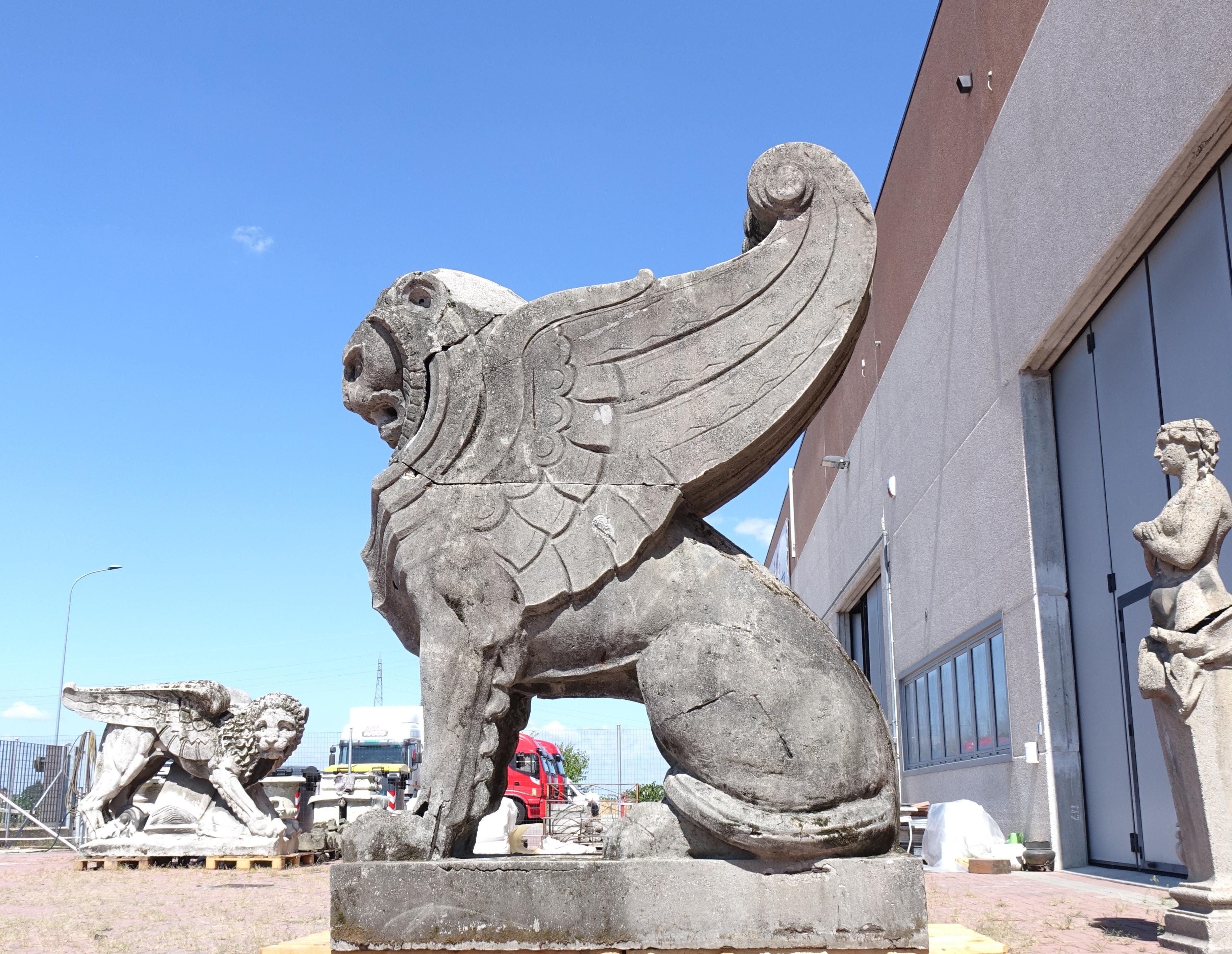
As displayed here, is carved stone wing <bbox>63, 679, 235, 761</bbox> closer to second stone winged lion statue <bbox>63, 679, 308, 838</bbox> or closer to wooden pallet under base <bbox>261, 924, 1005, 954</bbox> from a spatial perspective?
second stone winged lion statue <bbox>63, 679, 308, 838</bbox>

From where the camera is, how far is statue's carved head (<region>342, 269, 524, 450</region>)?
131 inches

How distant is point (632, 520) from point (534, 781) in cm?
1637

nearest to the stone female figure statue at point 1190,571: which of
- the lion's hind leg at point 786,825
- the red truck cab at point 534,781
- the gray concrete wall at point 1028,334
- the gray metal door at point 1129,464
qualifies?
the gray metal door at point 1129,464

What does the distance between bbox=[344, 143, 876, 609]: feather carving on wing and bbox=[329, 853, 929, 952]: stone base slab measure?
35.7 inches

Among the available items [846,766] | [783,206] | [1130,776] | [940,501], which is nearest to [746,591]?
[846,766]

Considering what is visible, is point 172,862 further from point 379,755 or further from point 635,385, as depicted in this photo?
point 379,755

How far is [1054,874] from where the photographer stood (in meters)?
8.98

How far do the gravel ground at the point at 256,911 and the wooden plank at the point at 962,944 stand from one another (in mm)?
1538

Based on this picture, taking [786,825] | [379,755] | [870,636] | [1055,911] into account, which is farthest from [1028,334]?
[379,755]

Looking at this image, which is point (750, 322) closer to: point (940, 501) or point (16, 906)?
point (16, 906)

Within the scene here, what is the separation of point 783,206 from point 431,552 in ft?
5.23

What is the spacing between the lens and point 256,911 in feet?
22.4

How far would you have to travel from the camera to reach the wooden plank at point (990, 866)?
929 cm

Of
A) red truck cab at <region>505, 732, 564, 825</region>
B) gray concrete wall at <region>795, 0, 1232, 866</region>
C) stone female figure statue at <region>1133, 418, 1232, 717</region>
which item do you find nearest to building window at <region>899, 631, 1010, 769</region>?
gray concrete wall at <region>795, 0, 1232, 866</region>
